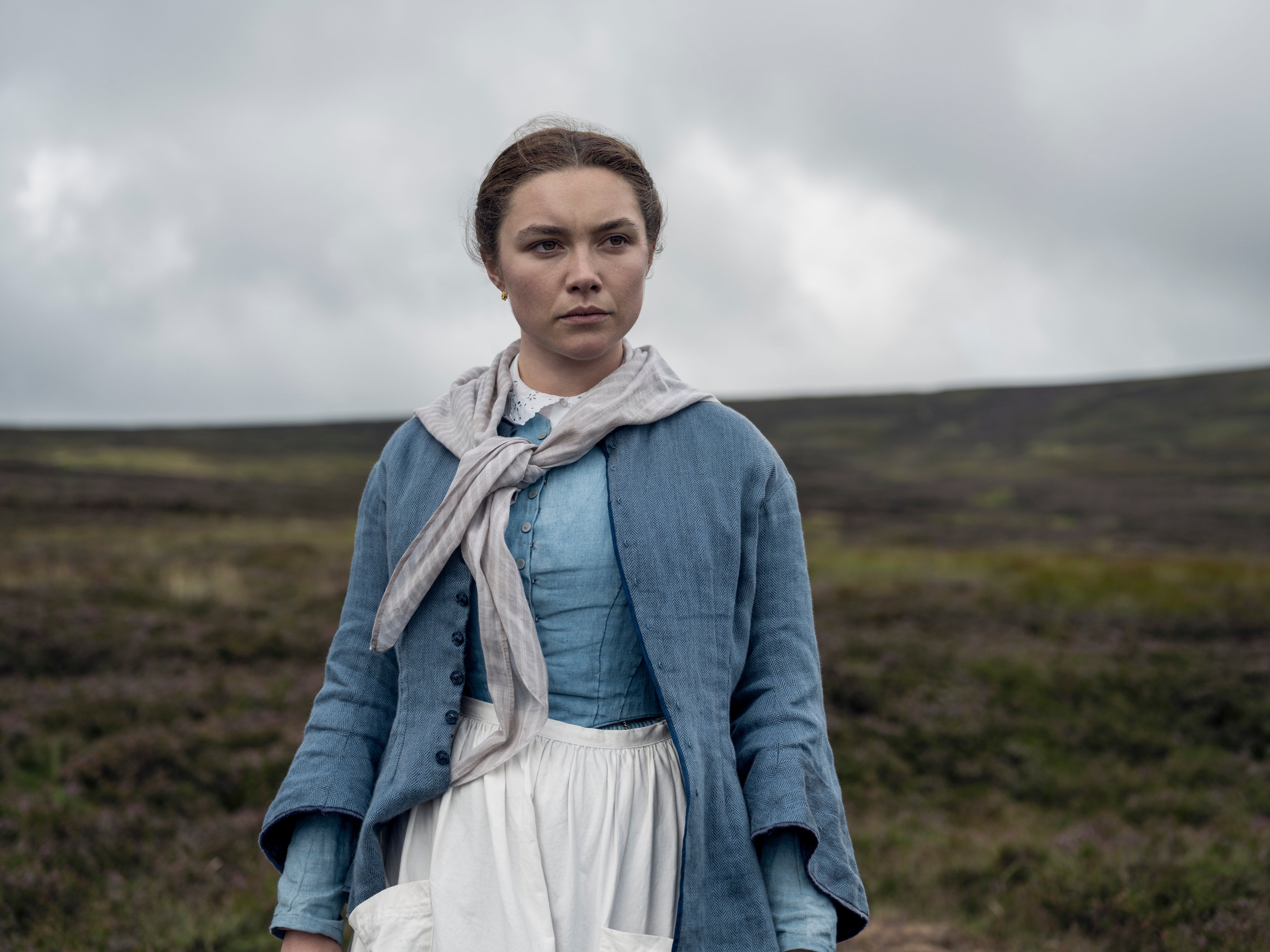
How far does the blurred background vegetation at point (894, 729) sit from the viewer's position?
5184 mm

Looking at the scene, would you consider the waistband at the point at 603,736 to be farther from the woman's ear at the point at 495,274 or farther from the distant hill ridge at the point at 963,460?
the distant hill ridge at the point at 963,460

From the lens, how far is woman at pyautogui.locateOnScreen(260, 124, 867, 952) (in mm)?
1631

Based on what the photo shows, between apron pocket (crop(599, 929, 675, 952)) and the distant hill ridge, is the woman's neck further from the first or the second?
the distant hill ridge

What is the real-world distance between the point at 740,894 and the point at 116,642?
418 inches

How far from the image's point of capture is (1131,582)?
1561cm

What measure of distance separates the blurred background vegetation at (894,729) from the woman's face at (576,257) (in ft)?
13.8

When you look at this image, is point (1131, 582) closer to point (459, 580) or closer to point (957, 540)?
point (957, 540)

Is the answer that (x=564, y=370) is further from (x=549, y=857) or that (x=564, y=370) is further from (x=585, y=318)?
(x=549, y=857)

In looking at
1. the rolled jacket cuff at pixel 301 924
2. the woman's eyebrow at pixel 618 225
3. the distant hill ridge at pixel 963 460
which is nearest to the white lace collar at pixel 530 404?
the woman's eyebrow at pixel 618 225

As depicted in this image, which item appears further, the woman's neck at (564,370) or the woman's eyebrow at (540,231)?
the woman's neck at (564,370)

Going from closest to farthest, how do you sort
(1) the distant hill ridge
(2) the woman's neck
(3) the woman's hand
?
(3) the woman's hand → (2) the woman's neck → (1) the distant hill ridge

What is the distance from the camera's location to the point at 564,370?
189cm

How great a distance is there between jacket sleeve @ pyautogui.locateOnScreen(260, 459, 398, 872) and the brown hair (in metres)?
0.57

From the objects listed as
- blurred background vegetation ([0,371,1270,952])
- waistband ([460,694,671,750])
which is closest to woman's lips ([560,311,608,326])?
waistband ([460,694,671,750])
